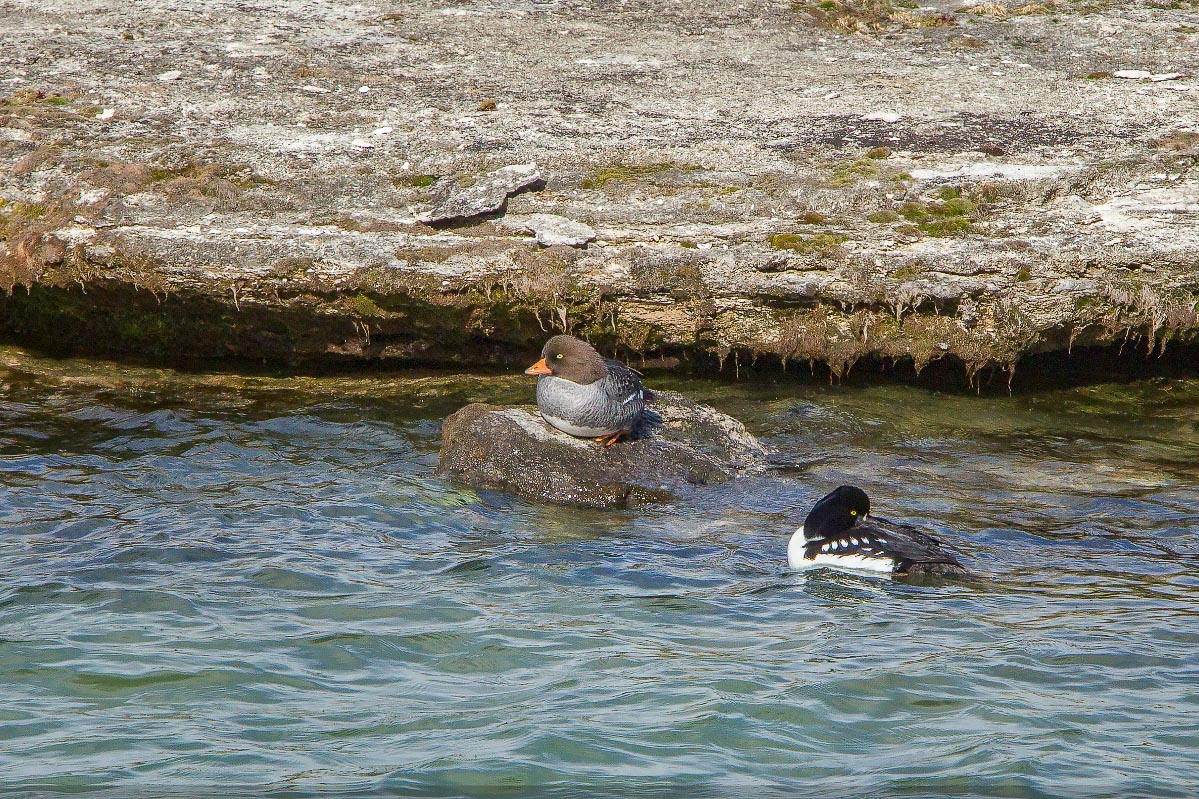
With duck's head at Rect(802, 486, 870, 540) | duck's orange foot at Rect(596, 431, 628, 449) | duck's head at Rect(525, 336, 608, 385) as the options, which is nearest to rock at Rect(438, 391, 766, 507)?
duck's orange foot at Rect(596, 431, 628, 449)

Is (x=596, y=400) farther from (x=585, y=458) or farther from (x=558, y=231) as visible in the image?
(x=558, y=231)

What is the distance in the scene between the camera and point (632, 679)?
529cm

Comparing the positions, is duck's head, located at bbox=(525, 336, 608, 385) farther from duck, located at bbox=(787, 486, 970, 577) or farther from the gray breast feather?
duck, located at bbox=(787, 486, 970, 577)

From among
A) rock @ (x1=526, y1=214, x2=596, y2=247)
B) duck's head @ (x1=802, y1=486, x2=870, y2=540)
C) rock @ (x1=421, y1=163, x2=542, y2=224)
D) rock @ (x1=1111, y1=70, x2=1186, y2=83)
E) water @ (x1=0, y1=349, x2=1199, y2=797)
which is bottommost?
water @ (x1=0, y1=349, x2=1199, y2=797)

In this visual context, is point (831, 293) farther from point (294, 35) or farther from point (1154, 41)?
point (294, 35)

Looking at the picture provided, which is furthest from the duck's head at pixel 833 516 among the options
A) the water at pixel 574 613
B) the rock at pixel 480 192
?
the rock at pixel 480 192

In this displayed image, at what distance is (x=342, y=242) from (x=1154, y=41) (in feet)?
30.1

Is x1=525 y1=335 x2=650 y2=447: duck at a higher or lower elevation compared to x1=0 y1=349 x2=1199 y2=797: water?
higher

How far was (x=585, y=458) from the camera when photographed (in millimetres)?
8398

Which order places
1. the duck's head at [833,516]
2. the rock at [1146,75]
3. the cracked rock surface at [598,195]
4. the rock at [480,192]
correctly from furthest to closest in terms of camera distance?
the rock at [1146,75]
the rock at [480,192]
the cracked rock surface at [598,195]
the duck's head at [833,516]

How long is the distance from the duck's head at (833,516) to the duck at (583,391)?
69.5 inches

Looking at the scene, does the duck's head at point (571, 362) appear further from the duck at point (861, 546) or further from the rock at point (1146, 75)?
the rock at point (1146, 75)

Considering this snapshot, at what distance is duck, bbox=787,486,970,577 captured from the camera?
22.4 ft

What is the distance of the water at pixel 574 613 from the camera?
457cm
